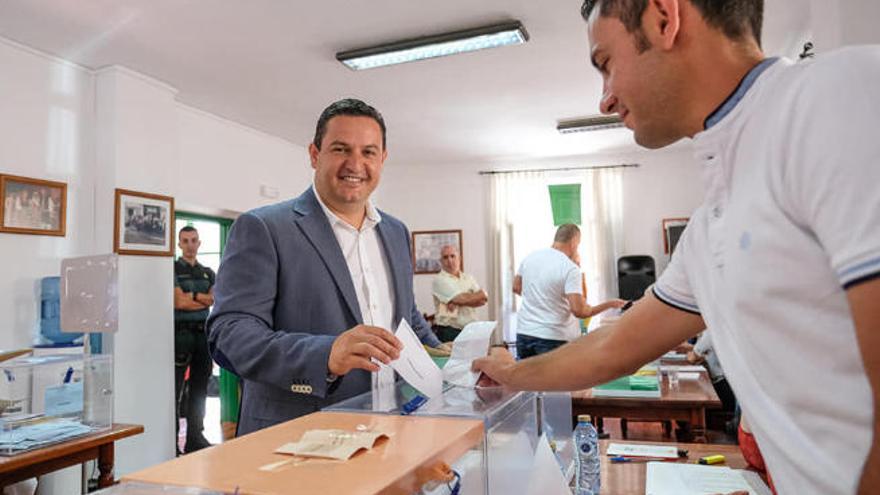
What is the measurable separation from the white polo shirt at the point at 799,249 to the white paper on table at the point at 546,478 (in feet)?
1.15

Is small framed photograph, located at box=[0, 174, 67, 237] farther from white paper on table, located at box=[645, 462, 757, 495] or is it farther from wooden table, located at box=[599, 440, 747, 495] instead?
white paper on table, located at box=[645, 462, 757, 495]

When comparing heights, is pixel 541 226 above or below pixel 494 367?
above

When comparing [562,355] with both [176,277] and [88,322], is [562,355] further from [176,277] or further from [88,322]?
[176,277]

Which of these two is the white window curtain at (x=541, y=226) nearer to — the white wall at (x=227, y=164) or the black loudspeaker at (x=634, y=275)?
the black loudspeaker at (x=634, y=275)

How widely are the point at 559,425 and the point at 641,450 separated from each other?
40cm

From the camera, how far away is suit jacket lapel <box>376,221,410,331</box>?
178 centimetres

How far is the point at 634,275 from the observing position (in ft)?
24.4

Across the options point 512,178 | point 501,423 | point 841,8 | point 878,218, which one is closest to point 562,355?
point 501,423

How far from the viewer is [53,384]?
2.95m

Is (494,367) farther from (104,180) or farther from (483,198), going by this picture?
(483,198)

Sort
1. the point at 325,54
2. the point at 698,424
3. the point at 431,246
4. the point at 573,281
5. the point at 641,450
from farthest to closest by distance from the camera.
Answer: the point at 431,246 → the point at 573,281 → the point at 325,54 → the point at 698,424 → the point at 641,450

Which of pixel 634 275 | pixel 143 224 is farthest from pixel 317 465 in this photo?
pixel 634 275

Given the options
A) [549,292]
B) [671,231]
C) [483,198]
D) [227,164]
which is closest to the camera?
[549,292]

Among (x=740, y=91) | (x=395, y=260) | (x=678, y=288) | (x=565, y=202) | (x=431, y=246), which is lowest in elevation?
(x=678, y=288)
